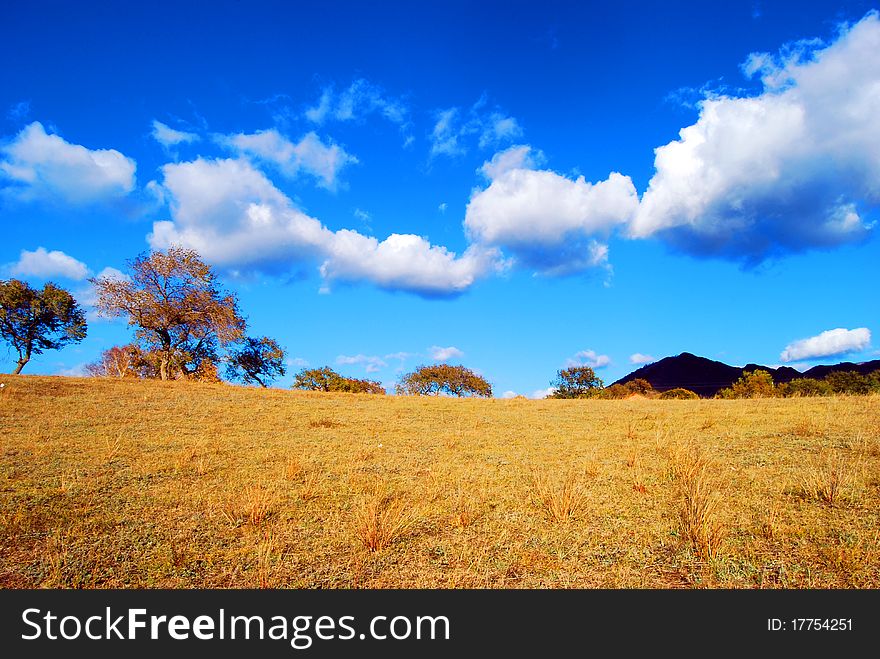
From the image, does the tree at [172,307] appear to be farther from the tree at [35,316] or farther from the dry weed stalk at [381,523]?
the dry weed stalk at [381,523]

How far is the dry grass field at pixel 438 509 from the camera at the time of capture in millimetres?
4074

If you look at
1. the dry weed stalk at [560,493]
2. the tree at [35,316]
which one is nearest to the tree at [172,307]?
the tree at [35,316]

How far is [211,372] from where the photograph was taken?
133 feet

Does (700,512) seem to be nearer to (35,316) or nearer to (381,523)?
(381,523)

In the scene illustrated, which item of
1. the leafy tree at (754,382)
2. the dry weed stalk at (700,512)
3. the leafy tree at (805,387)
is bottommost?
the dry weed stalk at (700,512)

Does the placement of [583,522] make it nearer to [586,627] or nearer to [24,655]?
[586,627]

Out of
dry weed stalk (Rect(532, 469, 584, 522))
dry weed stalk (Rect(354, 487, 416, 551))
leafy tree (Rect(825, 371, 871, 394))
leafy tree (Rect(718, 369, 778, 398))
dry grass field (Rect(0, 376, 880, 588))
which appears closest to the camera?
dry grass field (Rect(0, 376, 880, 588))

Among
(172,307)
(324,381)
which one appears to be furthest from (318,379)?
(172,307)

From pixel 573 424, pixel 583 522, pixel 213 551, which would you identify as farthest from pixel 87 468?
pixel 573 424

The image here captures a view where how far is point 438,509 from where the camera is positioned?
5703mm

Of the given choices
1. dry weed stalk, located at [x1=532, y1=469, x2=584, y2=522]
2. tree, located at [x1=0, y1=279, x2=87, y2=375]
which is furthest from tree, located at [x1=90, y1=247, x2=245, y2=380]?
dry weed stalk, located at [x1=532, y1=469, x2=584, y2=522]

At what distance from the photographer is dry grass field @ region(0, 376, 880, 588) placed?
4074 mm

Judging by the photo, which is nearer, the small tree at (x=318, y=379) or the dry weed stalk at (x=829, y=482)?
the dry weed stalk at (x=829, y=482)

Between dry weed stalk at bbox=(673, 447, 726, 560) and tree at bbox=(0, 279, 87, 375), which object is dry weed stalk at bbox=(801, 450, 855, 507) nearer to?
dry weed stalk at bbox=(673, 447, 726, 560)
